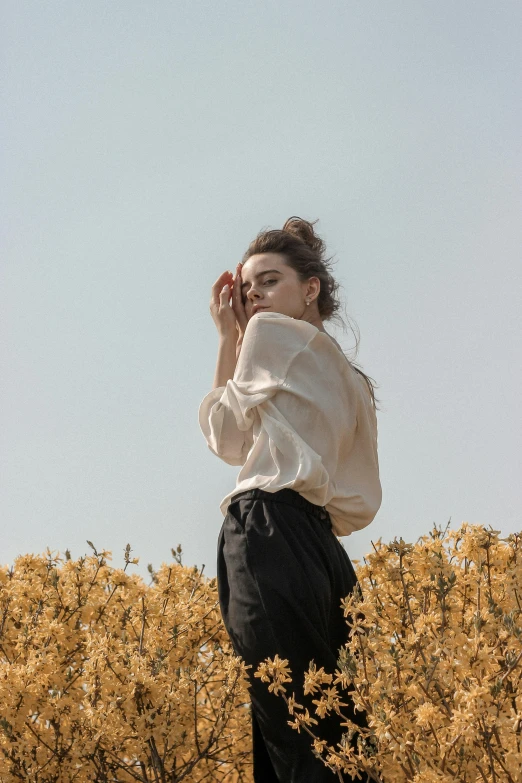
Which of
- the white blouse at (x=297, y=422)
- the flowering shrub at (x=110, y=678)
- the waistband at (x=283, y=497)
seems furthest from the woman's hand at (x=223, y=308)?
the flowering shrub at (x=110, y=678)

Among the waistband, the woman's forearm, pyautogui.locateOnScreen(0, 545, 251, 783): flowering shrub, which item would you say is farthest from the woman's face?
pyautogui.locateOnScreen(0, 545, 251, 783): flowering shrub

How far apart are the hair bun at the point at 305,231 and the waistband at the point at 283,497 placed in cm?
115

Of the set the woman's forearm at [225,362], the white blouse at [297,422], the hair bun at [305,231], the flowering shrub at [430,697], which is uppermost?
the hair bun at [305,231]

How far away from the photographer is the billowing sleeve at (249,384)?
297cm

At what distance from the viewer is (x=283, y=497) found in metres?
2.86

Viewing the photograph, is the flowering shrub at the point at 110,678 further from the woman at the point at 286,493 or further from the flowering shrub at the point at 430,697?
the flowering shrub at the point at 430,697

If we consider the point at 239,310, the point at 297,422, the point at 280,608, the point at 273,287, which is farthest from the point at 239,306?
the point at 280,608

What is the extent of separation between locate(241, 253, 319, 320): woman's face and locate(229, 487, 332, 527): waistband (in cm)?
71

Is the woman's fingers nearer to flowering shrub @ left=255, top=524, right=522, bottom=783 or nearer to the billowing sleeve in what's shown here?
the billowing sleeve

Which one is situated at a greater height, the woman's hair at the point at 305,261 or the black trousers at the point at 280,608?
the woman's hair at the point at 305,261

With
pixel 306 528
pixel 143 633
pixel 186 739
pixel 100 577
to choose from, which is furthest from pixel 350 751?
pixel 100 577

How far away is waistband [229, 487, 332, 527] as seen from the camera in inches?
112

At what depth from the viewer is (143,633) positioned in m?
3.47

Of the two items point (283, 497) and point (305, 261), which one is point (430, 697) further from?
point (305, 261)
